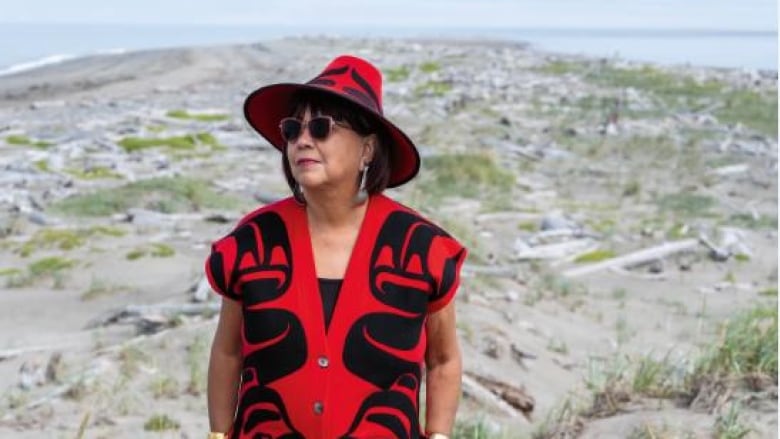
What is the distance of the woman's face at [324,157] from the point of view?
2.70m

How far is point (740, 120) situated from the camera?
25.8 metres

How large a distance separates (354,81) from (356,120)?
0.36ft

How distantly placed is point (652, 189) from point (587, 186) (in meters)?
1.06

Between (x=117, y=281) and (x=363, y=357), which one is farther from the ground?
(x=363, y=357)

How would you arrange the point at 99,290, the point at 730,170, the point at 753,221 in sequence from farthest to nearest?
the point at 730,170 → the point at 753,221 → the point at 99,290

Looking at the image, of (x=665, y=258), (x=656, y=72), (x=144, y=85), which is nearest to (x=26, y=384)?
(x=665, y=258)

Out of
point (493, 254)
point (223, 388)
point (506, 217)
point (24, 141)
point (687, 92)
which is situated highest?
point (223, 388)

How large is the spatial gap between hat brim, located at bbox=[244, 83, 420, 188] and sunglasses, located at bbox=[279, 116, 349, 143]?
7cm

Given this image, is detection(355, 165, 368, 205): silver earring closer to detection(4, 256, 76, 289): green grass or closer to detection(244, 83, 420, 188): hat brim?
detection(244, 83, 420, 188): hat brim

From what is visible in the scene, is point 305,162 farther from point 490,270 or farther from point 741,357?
point 490,270

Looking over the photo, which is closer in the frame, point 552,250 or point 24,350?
point 24,350

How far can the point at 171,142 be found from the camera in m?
19.2

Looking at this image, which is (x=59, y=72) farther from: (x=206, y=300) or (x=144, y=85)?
(x=206, y=300)

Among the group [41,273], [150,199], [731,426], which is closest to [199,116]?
[150,199]
